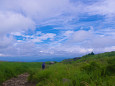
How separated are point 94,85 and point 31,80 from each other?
5.92 meters

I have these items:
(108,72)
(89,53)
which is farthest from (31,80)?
(89,53)

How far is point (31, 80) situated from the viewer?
29.7 ft

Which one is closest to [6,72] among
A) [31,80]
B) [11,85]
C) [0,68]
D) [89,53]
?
[0,68]

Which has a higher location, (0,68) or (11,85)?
(0,68)

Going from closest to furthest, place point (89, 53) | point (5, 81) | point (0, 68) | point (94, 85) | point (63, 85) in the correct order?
point (94, 85) → point (63, 85) → point (5, 81) → point (0, 68) → point (89, 53)

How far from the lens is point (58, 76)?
651 cm

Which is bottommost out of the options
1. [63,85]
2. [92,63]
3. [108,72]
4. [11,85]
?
[11,85]

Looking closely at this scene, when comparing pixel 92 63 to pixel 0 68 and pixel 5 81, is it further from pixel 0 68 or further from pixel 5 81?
pixel 0 68

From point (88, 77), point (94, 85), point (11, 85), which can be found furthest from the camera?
point (11, 85)

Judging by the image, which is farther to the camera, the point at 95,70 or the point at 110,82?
the point at 95,70

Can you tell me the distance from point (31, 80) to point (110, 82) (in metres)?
6.22

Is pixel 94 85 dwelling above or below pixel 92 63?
below

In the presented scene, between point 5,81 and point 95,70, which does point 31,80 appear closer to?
point 5,81

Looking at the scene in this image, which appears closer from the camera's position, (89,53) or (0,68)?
(0,68)
